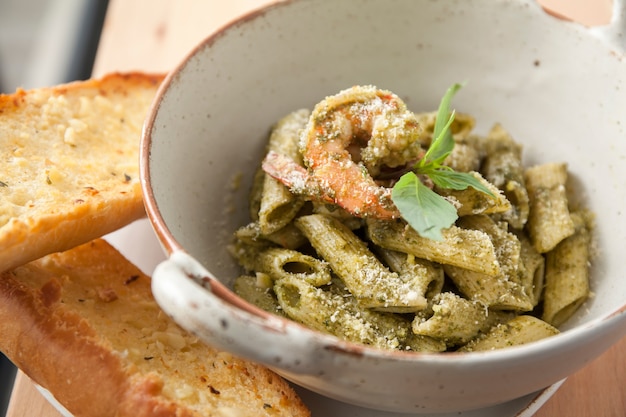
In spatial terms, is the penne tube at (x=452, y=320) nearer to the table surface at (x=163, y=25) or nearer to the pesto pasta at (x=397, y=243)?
the pesto pasta at (x=397, y=243)

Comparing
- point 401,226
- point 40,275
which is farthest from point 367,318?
point 40,275

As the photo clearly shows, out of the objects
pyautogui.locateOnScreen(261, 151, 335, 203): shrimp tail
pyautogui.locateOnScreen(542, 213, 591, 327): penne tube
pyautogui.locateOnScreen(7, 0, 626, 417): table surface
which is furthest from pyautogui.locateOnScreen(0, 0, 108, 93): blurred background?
pyautogui.locateOnScreen(542, 213, 591, 327): penne tube

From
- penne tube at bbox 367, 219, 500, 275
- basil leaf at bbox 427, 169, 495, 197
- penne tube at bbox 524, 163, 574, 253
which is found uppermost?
basil leaf at bbox 427, 169, 495, 197

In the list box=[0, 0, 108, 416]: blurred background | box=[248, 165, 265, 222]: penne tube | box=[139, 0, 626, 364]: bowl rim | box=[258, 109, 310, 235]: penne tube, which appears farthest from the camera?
box=[0, 0, 108, 416]: blurred background

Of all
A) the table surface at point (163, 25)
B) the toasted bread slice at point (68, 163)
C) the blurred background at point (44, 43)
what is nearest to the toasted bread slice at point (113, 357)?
the toasted bread slice at point (68, 163)

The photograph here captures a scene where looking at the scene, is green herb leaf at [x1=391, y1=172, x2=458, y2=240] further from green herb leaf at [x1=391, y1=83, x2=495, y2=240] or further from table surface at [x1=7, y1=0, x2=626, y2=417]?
table surface at [x1=7, y1=0, x2=626, y2=417]

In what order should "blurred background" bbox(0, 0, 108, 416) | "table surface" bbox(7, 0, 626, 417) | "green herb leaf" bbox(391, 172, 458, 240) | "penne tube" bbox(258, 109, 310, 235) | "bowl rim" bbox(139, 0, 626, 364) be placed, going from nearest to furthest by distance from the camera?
"bowl rim" bbox(139, 0, 626, 364) < "green herb leaf" bbox(391, 172, 458, 240) < "penne tube" bbox(258, 109, 310, 235) < "table surface" bbox(7, 0, 626, 417) < "blurred background" bbox(0, 0, 108, 416)

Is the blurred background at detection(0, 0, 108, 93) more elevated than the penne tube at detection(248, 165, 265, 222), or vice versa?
the penne tube at detection(248, 165, 265, 222)
